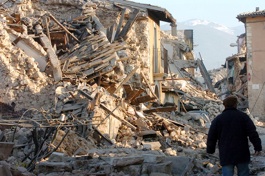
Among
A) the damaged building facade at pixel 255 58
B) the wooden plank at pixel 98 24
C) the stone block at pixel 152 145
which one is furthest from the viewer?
the damaged building facade at pixel 255 58

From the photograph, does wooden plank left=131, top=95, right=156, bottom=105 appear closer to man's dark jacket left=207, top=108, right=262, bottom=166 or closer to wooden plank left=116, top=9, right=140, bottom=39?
wooden plank left=116, top=9, right=140, bottom=39

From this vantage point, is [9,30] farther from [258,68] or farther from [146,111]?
[258,68]

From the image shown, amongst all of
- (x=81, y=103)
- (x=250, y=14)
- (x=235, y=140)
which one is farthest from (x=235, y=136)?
(x=250, y=14)

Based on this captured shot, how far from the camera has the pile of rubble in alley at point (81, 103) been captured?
10.1 meters

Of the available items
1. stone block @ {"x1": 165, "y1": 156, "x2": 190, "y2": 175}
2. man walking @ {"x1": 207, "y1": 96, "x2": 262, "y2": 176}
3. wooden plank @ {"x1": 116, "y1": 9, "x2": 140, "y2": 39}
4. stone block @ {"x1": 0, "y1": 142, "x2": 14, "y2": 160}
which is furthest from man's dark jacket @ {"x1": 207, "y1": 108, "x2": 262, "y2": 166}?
wooden plank @ {"x1": 116, "y1": 9, "x2": 140, "y2": 39}

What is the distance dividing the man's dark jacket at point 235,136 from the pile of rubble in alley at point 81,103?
214 centimetres

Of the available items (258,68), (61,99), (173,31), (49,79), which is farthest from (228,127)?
(173,31)

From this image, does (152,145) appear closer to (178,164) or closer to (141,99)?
(178,164)

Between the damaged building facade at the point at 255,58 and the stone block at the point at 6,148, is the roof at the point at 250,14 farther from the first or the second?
the stone block at the point at 6,148

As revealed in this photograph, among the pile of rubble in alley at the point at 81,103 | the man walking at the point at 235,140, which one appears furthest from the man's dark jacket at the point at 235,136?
the pile of rubble in alley at the point at 81,103

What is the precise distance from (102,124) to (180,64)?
91.1 feet

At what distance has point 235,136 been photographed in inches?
287

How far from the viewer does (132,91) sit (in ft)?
60.9

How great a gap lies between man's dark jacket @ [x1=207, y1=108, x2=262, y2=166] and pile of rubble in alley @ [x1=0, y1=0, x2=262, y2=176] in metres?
2.14
